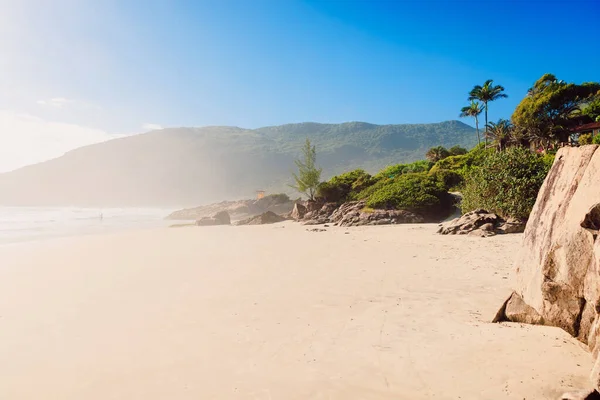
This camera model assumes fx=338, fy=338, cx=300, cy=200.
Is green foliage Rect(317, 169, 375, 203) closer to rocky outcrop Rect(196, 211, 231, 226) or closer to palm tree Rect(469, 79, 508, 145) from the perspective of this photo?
rocky outcrop Rect(196, 211, 231, 226)

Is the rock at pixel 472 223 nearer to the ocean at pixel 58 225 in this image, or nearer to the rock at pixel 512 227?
the rock at pixel 512 227

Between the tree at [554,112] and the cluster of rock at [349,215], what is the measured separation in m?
25.8

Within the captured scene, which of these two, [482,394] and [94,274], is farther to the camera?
[94,274]

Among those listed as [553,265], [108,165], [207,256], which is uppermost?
[108,165]

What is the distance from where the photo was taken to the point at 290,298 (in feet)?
25.2

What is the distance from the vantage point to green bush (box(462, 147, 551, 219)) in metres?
15.6

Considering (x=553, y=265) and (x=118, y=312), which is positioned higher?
(x=553, y=265)

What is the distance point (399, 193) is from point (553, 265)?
21532 mm

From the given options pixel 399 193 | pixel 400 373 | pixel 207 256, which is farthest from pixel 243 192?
pixel 400 373

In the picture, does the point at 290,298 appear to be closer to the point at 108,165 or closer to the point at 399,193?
the point at 399,193

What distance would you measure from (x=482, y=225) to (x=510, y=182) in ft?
9.85

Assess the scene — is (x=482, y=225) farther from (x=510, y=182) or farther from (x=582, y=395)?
(x=582, y=395)

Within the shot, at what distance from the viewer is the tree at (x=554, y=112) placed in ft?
127

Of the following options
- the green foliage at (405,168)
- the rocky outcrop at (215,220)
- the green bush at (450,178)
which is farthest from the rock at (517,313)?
the green foliage at (405,168)
